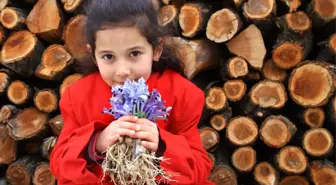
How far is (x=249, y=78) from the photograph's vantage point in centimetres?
230

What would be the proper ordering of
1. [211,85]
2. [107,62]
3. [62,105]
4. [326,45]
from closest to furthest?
1. [107,62]
2. [62,105]
3. [326,45]
4. [211,85]

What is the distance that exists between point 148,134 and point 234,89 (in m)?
0.85

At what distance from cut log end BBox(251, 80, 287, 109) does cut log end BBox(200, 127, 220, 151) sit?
0.24m

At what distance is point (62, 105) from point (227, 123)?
0.82 meters

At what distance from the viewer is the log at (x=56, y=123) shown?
92.0 inches

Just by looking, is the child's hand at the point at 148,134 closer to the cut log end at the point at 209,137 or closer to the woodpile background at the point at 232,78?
the woodpile background at the point at 232,78

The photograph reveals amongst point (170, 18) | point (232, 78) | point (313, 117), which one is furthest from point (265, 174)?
point (170, 18)

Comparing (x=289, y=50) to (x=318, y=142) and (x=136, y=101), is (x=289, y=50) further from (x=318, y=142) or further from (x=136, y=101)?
(x=136, y=101)

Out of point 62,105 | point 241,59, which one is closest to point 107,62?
point 62,105

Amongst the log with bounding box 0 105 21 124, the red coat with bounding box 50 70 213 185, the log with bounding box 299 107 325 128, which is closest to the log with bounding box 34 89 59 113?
the log with bounding box 0 105 21 124

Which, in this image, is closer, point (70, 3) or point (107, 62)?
point (107, 62)

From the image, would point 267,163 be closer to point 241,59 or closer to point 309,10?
point 241,59

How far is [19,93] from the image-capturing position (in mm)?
2406

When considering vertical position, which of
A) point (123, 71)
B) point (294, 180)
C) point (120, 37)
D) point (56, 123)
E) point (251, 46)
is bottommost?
point (294, 180)
